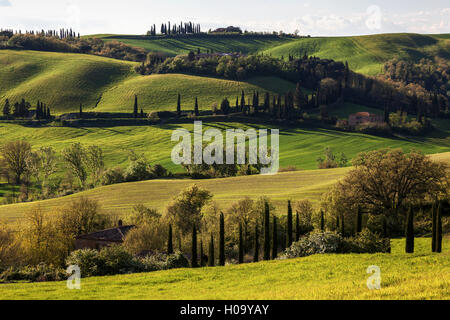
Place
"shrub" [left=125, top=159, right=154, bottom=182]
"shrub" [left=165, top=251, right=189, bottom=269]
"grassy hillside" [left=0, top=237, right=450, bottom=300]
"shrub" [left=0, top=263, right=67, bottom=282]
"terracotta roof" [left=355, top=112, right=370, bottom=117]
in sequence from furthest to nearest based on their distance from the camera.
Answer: "terracotta roof" [left=355, top=112, right=370, bottom=117], "shrub" [left=125, top=159, right=154, bottom=182], "shrub" [left=165, top=251, right=189, bottom=269], "shrub" [left=0, top=263, right=67, bottom=282], "grassy hillside" [left=0, top=237, right=450, bottom=300]

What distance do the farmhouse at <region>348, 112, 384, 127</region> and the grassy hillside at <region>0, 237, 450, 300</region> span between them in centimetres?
14635

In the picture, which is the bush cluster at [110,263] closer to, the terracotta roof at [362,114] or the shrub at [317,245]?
the shrub at [317,245]

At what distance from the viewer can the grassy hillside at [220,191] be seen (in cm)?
8975

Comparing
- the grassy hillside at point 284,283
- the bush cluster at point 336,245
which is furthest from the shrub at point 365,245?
the grassy hillside at point 284,283

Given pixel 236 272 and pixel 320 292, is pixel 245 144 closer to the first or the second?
pixel 236 272

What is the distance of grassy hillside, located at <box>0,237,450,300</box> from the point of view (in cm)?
2897

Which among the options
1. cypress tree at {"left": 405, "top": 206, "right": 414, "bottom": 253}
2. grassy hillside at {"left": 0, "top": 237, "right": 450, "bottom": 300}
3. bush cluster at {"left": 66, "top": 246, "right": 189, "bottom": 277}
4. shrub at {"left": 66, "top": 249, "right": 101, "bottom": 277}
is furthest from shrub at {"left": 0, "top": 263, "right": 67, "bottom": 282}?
cypress tree at {"left": 405, "top": 206, "right": 414, "bottom": 253}

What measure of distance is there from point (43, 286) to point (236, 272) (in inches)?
597

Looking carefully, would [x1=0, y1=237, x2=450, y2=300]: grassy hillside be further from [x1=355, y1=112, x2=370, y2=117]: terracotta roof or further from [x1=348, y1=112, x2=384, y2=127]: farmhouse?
[x1=355, y1=112, x2=370, y2=117]: terracotta roof

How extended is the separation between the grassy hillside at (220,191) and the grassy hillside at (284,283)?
132 ft

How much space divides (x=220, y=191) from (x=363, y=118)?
103 meters

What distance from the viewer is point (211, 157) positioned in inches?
5315

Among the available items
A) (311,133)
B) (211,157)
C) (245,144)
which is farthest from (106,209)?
(311,133)

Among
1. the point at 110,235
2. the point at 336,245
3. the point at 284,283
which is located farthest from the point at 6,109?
the point at 284,283
